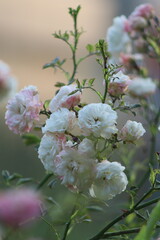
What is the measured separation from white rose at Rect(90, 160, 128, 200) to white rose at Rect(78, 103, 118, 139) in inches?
1.2

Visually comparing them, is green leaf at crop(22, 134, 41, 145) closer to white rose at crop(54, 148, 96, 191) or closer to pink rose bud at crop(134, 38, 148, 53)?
white rose at crop(54, 148, 96, 191)

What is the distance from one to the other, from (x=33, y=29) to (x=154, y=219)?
1.90 m

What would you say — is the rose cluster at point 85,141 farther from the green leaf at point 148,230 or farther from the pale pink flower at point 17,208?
the pale pink flower at point 17,208

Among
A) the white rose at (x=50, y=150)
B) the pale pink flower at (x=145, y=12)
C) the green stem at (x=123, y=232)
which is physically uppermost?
the pale pink flower at (x=145, y=12)

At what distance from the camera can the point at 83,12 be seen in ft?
7.59

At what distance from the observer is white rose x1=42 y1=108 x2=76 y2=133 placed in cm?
47

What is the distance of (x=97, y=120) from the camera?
0.47 metres

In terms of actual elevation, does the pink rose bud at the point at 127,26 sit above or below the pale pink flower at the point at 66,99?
above

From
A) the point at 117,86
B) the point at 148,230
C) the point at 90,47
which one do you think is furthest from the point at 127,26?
the point at 148,230

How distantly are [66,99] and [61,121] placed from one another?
3cm

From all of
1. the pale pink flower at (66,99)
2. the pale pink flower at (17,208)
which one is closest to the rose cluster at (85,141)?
the pale pink flower at (66,99)

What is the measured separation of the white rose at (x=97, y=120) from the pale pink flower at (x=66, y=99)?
3 centimetres

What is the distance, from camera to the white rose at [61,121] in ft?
1.55

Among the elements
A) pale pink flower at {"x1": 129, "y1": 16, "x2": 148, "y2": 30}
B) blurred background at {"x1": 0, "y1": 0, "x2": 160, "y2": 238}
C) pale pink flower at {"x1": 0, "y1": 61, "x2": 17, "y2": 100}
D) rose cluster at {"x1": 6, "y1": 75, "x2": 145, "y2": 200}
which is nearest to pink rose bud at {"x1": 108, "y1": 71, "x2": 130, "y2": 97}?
rose cluster at {"x1": 6, "y1": 75, "x2": 145, "y2": 200}
